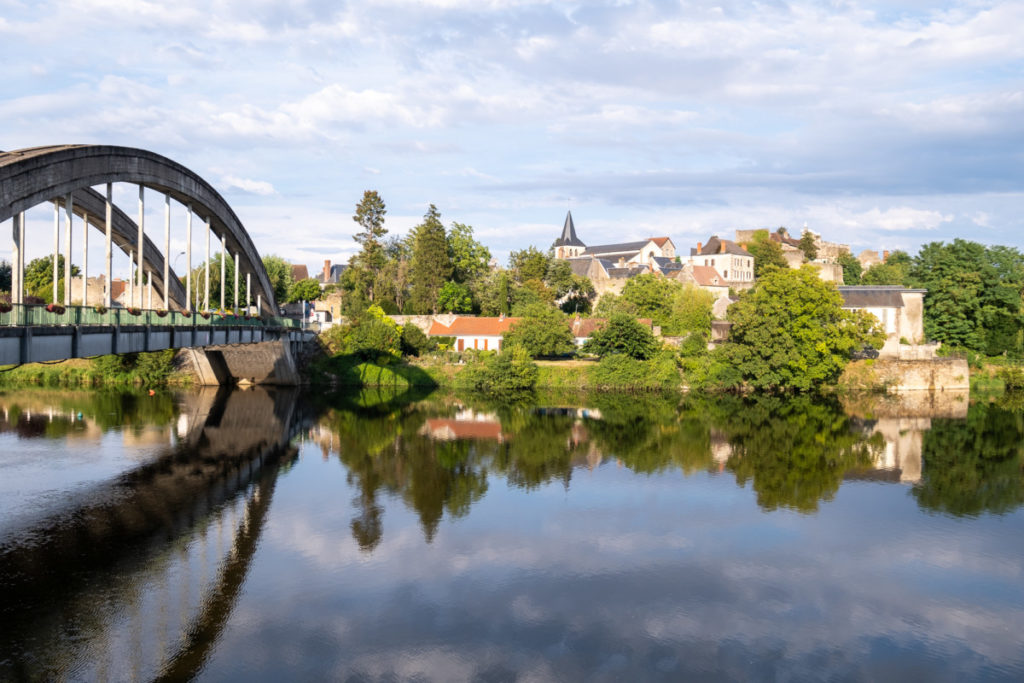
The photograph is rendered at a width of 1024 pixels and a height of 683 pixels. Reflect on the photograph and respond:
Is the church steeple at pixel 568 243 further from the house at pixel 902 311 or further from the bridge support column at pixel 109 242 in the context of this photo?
the bridge support column at pixel 109 242

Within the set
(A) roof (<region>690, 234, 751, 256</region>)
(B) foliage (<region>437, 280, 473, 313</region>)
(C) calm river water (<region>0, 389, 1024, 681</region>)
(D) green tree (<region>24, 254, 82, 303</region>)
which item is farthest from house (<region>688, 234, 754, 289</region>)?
(D) green tree (<region>24, 254, 82, 303</region>)

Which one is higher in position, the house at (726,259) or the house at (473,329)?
the house at (726,259)

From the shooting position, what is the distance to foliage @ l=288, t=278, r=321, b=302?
246 feet

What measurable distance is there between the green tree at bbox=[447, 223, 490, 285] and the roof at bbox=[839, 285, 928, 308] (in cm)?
2988

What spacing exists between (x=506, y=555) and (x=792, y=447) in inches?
714

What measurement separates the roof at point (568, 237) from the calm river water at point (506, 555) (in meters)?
88.2

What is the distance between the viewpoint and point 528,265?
7219 centimetres

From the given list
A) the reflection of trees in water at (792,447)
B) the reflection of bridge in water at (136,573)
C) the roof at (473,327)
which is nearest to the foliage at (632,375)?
the reflection of trees in water at (792,447)

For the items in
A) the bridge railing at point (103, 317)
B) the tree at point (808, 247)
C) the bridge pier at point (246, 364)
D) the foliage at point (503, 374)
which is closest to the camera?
the bridge railing at point (103, 317)

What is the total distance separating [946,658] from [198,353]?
47.4 meters

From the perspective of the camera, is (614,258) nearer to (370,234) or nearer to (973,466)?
(370,234)

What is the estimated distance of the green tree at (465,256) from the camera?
71.6 m

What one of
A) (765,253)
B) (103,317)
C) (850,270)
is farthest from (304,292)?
(850,270)

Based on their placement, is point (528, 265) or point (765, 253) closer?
point (528, 265)
